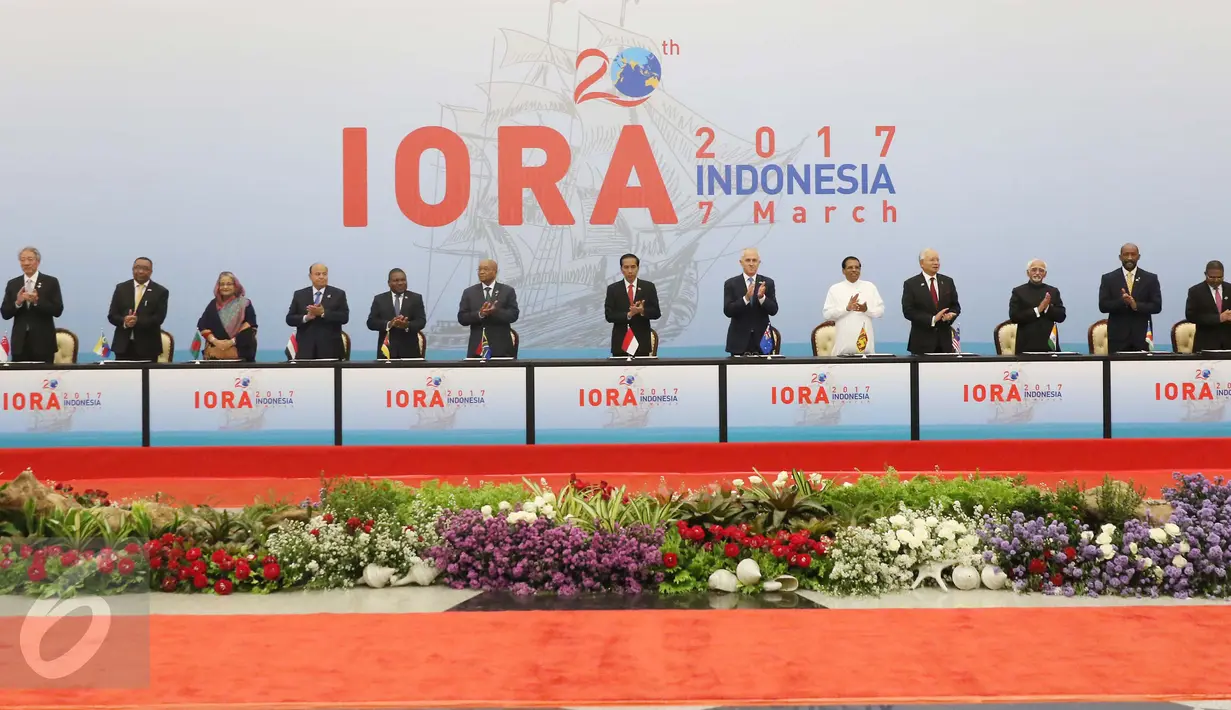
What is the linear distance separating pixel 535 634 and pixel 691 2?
9165 mm

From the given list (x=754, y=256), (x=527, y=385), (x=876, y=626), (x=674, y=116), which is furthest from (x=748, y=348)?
(x=876, y=626)

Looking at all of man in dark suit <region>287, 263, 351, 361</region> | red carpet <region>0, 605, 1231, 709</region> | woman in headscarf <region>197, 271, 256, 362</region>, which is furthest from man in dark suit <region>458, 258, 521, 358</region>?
red carpet <region>0, 605, 1231, 709</region>

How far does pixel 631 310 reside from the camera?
898 centimetres

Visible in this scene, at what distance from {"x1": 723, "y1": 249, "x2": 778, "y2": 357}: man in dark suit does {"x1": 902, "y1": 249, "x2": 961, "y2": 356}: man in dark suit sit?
109cm

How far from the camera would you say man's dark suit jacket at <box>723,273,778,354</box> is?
9.08 meters

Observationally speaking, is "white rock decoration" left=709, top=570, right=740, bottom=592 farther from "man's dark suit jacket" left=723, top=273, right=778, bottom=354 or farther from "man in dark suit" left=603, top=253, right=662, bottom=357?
"man's dark suit jacket" left=723, top=273, right=778, bottom=354

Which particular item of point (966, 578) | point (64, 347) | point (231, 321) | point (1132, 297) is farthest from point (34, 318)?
point (1132, 297)

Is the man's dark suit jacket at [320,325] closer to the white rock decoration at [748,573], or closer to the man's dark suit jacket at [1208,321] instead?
the white rock decoration at [748,573]

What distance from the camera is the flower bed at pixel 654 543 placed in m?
4.60

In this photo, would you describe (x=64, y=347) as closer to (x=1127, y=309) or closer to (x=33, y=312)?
(x=33, y=312)

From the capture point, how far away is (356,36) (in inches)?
468

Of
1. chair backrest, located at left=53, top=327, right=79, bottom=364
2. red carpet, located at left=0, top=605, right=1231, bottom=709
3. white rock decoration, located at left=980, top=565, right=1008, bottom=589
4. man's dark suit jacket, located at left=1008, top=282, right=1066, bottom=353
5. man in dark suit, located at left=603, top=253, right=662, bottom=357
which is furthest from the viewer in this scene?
chair backrest, located at left=53, top=327, right=79, bottom=364

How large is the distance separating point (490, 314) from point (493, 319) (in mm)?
109

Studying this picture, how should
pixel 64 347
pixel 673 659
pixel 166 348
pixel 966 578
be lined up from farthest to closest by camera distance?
1. pixel 166 348
2. pixel 64 347
3. pixel 966 578
4. pixel 673 659
